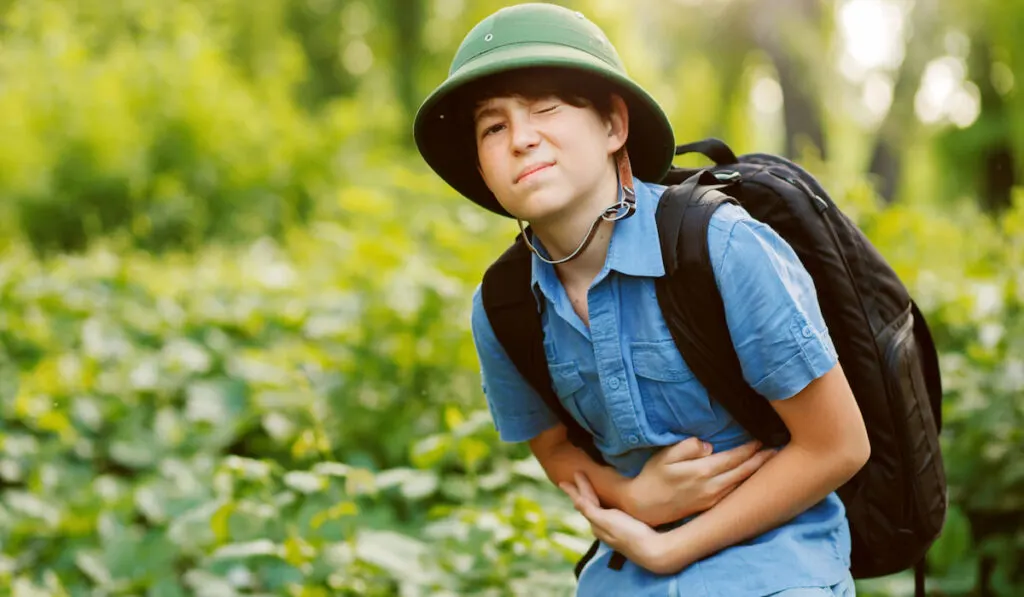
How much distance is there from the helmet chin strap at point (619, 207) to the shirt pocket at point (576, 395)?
0.20 m

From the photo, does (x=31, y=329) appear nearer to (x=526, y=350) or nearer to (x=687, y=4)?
(x=526, y=350)

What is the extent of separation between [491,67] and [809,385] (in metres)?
0.74

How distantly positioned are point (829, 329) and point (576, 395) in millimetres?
478

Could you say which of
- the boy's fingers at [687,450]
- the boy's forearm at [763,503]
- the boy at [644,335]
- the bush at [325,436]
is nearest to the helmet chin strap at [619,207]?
the boy at [644,335]

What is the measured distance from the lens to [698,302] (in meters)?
1.77

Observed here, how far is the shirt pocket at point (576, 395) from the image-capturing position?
1.92 m

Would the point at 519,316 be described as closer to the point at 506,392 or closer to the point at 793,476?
the point at 506,392

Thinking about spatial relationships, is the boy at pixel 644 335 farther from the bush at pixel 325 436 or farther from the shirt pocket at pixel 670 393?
the bush at pixel 325 436

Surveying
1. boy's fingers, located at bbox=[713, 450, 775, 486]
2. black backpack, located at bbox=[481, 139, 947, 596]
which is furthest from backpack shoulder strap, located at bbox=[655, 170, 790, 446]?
boy's fingers, located at bbox=[713, 450, 775, 486]

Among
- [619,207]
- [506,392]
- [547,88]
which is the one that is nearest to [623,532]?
[506,392]

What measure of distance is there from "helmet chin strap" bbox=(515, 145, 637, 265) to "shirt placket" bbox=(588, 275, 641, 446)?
82mm

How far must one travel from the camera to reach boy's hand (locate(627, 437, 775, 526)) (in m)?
1.87

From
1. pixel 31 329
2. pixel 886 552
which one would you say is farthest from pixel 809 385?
pixel 31 329

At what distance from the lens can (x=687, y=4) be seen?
21.1 meters
